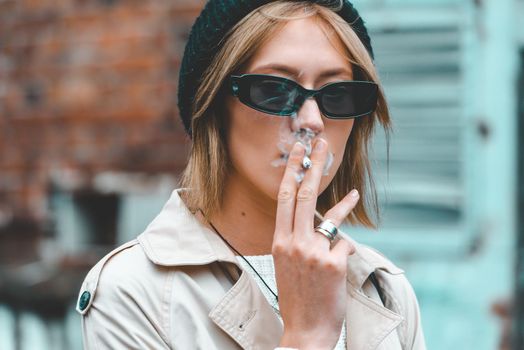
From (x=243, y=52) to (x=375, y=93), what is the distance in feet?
1.11

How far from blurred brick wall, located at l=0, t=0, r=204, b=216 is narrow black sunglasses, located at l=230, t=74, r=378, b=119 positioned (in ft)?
7.93

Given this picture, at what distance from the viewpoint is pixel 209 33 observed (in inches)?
74.6

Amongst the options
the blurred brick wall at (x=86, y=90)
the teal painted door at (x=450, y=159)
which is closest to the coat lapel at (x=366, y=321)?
the teal painted door at (x=450, y=159)

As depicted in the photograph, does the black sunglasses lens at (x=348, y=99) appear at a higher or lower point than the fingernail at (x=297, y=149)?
higher

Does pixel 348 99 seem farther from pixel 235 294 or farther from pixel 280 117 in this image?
pixel 235 294

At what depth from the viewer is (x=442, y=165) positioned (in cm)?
394

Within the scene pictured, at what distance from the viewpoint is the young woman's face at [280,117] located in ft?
5.94

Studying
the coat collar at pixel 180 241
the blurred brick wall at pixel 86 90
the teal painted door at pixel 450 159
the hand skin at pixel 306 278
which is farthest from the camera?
the blurred brick wall at pixel 86 90

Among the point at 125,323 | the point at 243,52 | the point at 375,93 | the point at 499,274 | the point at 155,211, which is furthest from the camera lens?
the point at 155,211

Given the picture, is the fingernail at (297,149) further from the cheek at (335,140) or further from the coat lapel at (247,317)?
the coat lapel at (247,317)

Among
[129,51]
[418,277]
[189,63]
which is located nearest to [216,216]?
[189,63]

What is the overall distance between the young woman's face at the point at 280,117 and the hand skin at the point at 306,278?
169 mm

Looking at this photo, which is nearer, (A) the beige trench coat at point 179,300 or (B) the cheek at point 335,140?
(A) the beige trench coat at point 179,300

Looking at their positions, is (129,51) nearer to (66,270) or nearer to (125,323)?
(66,270)
